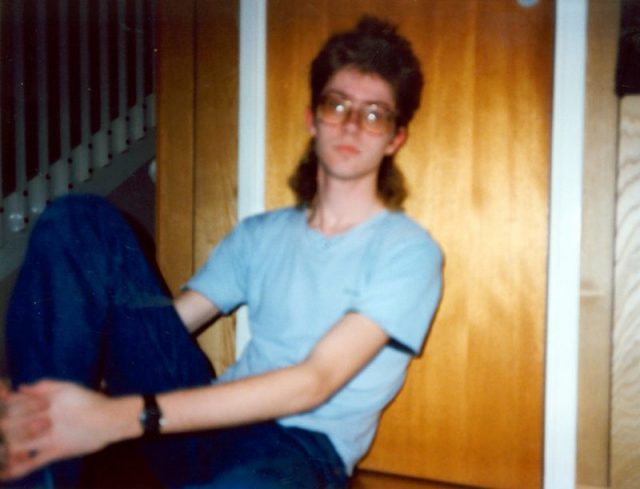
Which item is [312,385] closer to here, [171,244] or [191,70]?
[171,244]

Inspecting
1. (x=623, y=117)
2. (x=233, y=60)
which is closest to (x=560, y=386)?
(x=623, y=117)

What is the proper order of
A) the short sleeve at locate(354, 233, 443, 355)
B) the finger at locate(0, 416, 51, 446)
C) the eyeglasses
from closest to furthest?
the finger at locate(0, 416, 51, 446)
the short sleeve at locate(354, 233, 443, 355)
the eyeglasses

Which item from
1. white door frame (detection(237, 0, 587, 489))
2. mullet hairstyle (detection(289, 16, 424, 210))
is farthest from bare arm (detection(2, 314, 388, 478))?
white door frame (detection(237, 0, 587, 489))

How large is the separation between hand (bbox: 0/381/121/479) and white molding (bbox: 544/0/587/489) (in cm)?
90

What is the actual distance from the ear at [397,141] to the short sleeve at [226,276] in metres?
0.35

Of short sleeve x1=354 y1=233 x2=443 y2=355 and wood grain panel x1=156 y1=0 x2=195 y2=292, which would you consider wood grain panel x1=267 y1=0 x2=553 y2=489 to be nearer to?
short sleeve x1=354 y1=233 x2=443 y2=355

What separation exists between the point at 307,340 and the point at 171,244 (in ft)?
2.03

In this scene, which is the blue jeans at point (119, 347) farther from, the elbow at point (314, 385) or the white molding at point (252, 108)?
the white molding at point (252, 108)

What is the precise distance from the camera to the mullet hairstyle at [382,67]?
1.17 m

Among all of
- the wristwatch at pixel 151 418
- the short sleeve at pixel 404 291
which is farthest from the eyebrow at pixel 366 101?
the wristwatch at pixel 151 418

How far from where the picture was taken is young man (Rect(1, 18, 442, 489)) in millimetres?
839

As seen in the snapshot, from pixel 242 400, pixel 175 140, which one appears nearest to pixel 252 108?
pixel 175 140

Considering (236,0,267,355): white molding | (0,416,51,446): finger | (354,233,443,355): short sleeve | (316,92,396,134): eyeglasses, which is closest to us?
(0,416,51,446): finger

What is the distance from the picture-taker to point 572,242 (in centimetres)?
121
